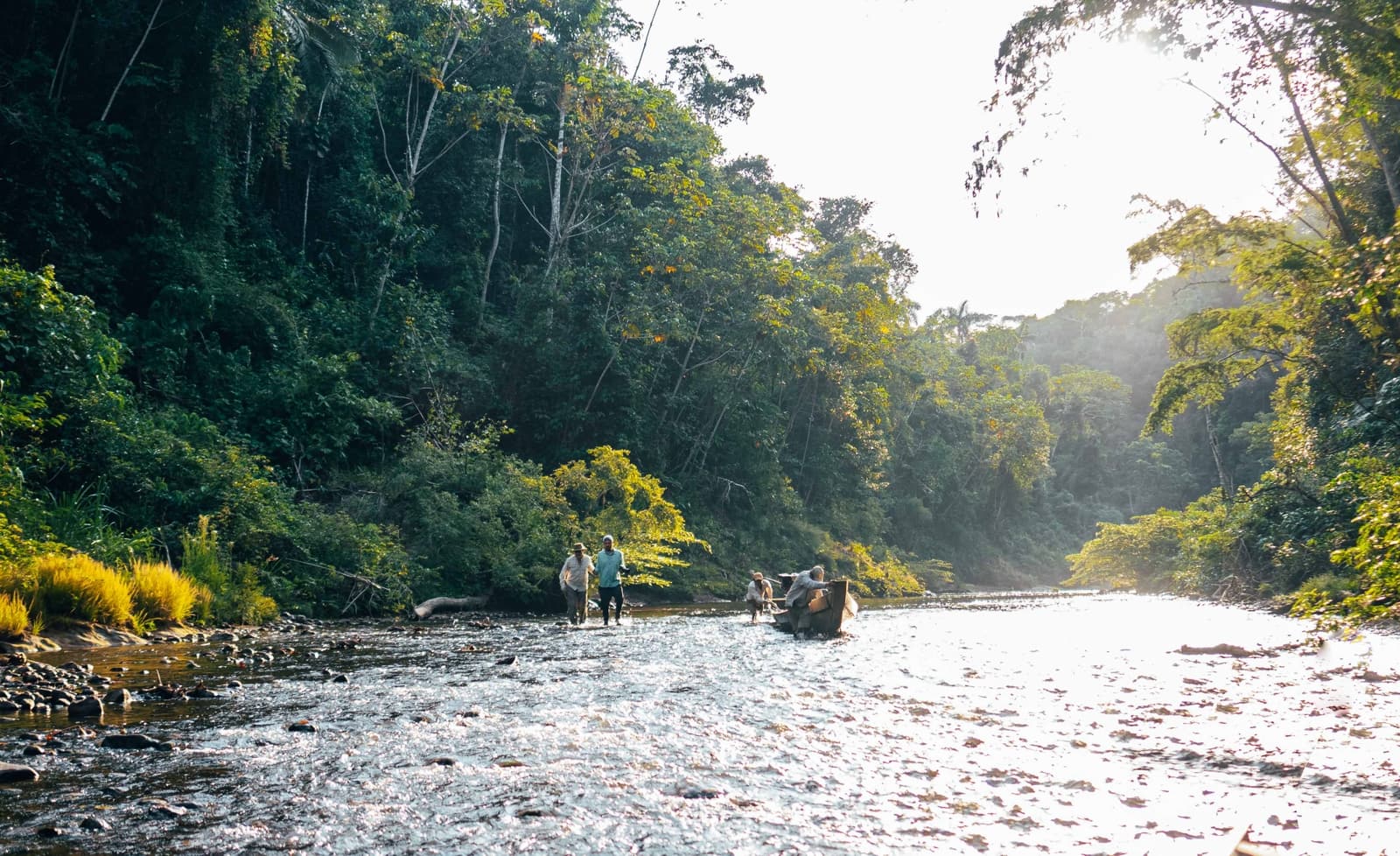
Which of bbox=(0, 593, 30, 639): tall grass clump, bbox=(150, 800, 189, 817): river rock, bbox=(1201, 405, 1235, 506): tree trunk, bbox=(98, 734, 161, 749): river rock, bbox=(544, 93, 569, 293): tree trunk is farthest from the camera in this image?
bbox=(1201, 405, 1235, 506): tree trunk

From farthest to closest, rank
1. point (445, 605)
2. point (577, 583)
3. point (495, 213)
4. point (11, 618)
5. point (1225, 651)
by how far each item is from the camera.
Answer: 1. point (495, 213)
2. point (445, 605)
3. point (577, 583)
4. point (1225, 651)
5. point (11, 618)

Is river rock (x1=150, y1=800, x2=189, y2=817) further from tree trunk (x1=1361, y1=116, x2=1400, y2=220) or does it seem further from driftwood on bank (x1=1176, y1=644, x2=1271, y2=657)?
tree trunk (x1=1361, y1=116, x2=1400, y2=220)

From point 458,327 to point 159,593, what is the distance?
18.2 metres

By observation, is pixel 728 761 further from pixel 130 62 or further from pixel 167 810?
pixel 130 62

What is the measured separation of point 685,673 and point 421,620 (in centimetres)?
806

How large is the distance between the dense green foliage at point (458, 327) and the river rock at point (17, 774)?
21.8ft

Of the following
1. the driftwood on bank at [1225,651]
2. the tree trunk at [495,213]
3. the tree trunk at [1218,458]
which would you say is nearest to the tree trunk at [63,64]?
the tree trunk at [495,213]

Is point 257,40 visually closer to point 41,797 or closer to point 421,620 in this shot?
point 421,620

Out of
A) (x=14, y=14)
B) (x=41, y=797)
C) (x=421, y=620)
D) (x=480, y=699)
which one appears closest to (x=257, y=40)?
(x=14, y=14)

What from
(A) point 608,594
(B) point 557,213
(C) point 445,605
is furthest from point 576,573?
(B) point 557,213

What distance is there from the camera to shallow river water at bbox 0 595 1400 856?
3.98 meters

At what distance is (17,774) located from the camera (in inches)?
181


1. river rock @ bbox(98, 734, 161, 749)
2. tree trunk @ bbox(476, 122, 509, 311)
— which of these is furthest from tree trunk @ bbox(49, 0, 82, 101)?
river rock @ bbox(98, 734, 161, 749)

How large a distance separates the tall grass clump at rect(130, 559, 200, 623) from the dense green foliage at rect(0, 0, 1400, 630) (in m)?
Result: 0.55
